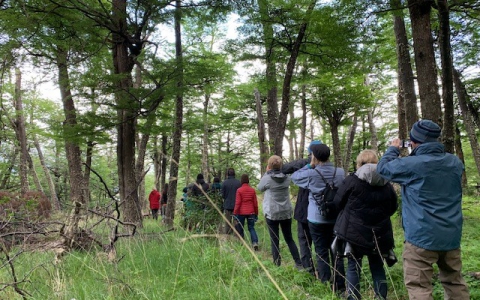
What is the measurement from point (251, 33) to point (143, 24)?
9.25ft

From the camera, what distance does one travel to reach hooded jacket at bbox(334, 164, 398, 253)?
3.25 m

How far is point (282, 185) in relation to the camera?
529 centimetres

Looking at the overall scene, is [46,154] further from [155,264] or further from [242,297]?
[242,297]

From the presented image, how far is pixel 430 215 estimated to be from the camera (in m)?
2.64

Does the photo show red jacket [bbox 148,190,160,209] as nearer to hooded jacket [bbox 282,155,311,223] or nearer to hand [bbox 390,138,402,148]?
hooded jacket [bbox 282,155,311,223]

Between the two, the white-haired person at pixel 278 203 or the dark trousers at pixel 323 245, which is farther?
the white-haired person at pixel 278 203

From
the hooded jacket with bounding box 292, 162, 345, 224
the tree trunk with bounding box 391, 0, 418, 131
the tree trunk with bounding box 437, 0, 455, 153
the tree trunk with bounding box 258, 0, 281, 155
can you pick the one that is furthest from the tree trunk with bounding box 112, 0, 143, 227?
the tree trunk with bounding box 391, 0, 418, 131

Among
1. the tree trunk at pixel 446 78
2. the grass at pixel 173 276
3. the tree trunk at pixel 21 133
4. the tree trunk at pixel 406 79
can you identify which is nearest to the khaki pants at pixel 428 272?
the grass at pixel 173 276

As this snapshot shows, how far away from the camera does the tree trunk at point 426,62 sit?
442 centimetres

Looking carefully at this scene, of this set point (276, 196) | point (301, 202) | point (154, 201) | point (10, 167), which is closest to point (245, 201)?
point (276, 196)

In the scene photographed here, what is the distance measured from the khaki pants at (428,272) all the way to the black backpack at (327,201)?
109cm

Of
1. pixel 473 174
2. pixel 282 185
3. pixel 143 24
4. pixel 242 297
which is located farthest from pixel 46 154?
pixel 473 174

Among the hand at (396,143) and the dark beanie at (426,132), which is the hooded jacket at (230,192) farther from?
the dark beanie at (426,132)

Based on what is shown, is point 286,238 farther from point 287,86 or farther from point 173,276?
point 287,86
